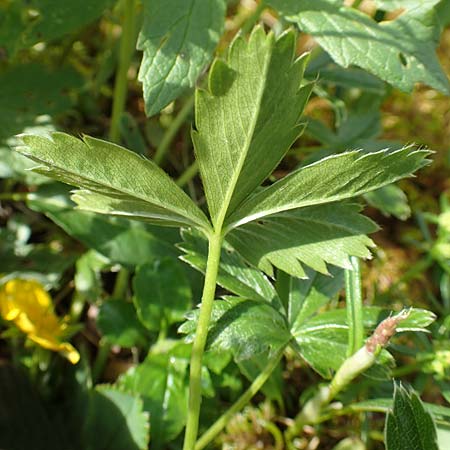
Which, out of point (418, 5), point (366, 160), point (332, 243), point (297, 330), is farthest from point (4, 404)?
point (418, 5)

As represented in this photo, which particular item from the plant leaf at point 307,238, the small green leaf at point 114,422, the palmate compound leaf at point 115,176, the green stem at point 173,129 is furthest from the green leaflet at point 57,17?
the small green leaf at point 114,422

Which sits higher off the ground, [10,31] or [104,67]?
[10,31]

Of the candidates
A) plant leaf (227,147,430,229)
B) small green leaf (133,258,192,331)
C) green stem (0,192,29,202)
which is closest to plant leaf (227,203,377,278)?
plant leaf (227,147,430,229)

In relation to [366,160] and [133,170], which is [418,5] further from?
[133,170]

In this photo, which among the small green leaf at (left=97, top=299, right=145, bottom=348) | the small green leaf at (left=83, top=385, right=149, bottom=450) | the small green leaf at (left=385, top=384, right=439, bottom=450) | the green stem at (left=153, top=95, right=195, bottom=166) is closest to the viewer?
the small green leaf at (left=385, top=384, right=439, bottom=450)

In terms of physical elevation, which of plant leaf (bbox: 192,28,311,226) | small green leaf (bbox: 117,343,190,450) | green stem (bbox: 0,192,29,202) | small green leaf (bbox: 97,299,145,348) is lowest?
small green leaf (bbox: 117,343,190,450)

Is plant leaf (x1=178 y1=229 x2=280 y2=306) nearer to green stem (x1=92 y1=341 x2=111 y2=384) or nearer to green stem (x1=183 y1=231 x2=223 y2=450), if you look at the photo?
green stem (x1=183 y1=231 x2=223 y2=450)
